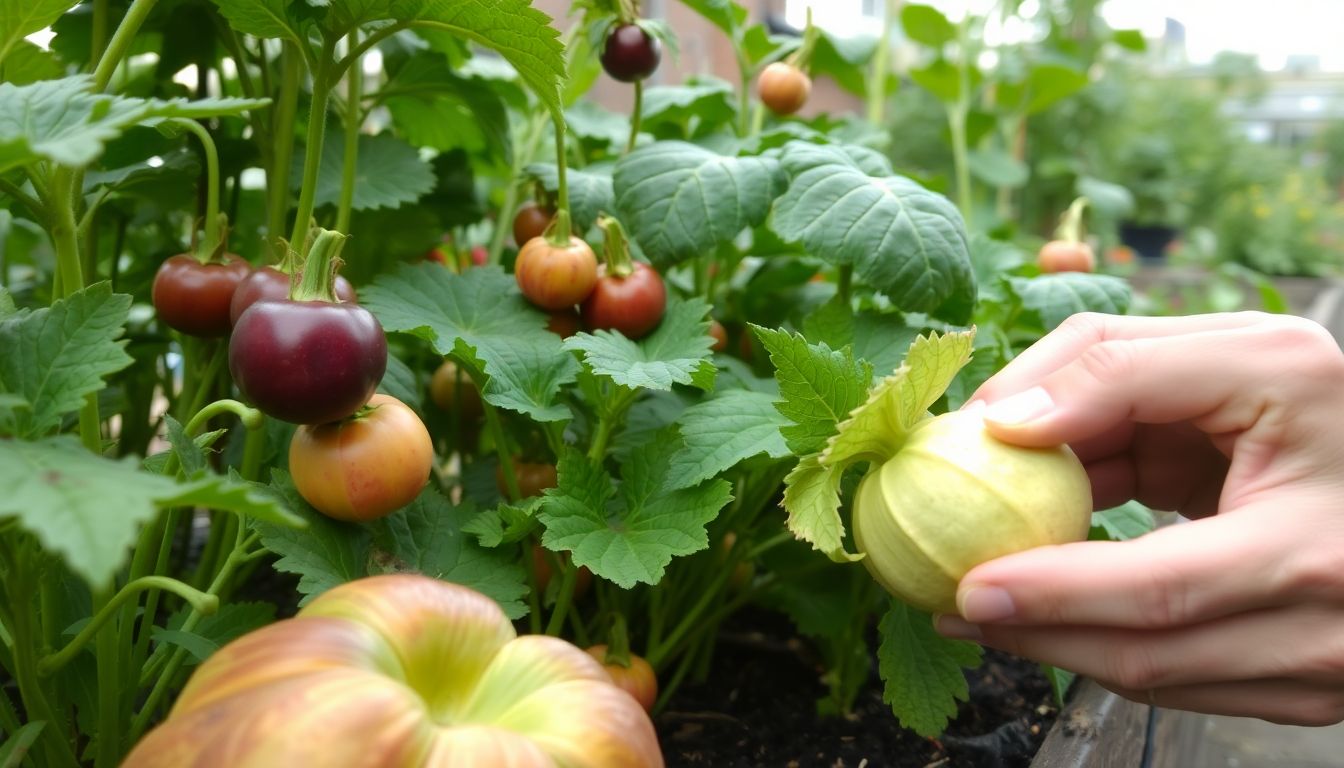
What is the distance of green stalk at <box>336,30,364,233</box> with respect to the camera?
2.49 feet

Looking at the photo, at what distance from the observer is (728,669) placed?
1.01 m

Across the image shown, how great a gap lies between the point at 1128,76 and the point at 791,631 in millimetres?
4794

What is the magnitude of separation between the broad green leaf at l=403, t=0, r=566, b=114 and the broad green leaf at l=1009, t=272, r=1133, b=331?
53 cm

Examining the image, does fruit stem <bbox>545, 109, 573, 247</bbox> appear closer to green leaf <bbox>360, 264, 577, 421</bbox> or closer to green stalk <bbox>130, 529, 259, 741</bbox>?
green leaf <bbox>360, 264, 577, 421</bbox>

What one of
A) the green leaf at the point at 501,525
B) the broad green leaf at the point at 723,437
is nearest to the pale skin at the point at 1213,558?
the broad green leaf at the point at 723,437

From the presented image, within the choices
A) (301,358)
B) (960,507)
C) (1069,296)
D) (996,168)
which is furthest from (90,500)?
(996,168)

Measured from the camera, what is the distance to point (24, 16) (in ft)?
1.84

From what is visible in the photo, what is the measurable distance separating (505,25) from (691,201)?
247 millimetres

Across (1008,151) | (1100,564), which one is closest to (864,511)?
(1100,564)

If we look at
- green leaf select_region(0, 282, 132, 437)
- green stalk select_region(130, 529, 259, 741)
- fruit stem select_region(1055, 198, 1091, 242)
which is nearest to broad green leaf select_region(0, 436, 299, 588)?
green leaf select_region(0, 282, 132, 437)

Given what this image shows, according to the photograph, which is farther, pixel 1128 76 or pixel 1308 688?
pixel 1128 76

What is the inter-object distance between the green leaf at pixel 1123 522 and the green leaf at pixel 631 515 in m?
0.36

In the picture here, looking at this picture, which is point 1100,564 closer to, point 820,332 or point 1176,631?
point 1176,631

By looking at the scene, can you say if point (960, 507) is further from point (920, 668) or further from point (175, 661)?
point (175, 661)
